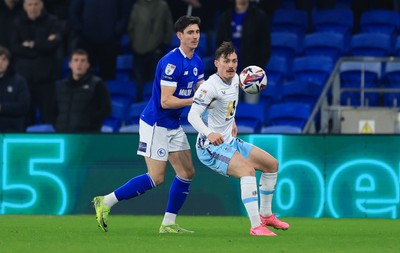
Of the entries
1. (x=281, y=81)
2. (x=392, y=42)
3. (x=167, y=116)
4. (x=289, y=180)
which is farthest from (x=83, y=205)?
(x=392, y=42)

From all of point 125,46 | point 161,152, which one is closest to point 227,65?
point 161,152

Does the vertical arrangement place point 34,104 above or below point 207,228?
above

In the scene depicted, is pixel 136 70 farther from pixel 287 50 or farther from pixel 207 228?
pixel 207 228

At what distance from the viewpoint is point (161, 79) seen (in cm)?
1166

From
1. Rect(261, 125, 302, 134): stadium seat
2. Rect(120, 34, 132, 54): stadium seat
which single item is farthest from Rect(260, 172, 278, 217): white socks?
Rect(120, 34, 132, 54): stadium seat

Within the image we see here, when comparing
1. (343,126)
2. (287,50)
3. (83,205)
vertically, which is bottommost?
(83,205)

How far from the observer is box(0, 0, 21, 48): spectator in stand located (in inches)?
732

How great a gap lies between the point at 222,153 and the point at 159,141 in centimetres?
79

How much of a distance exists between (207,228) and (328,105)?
624cm

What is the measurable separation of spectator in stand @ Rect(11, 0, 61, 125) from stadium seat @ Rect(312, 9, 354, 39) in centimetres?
471

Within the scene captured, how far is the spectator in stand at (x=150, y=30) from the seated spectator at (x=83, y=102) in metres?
1.91

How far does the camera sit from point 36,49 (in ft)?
58.7

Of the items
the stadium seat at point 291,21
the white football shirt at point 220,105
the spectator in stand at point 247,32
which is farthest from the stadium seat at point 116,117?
the white football shirt at point 220,105

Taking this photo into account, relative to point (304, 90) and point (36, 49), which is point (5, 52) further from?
point (304, 90)
